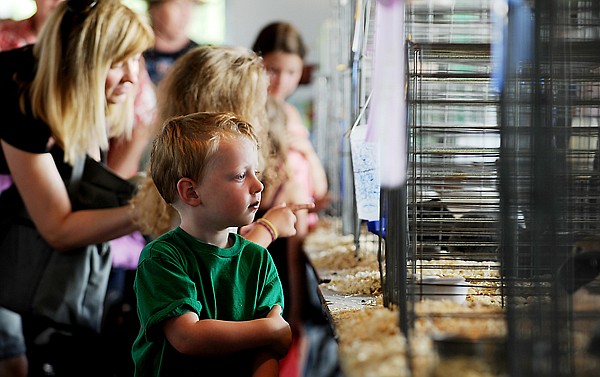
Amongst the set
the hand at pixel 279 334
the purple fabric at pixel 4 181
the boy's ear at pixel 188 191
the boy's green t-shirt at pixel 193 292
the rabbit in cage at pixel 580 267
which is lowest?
the hand at pixel 279 334

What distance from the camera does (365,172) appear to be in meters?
1.60

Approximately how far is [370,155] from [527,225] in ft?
2.16

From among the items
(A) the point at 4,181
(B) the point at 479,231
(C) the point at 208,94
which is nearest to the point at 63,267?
(A) the point at 4,181

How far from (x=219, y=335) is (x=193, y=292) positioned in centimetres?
8

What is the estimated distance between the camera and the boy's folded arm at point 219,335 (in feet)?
4.35

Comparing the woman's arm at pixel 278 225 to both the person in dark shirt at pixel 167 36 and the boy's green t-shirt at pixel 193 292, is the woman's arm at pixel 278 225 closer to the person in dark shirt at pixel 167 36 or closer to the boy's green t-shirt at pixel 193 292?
the boy's green t-shirt at pixel 193 292

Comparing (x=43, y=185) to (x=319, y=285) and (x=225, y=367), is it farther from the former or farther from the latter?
(x=225, y=367)

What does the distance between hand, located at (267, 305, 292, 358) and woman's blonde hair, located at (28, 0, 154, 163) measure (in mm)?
880

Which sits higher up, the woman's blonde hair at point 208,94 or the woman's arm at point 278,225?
the woman's blonde hair at point 208,94

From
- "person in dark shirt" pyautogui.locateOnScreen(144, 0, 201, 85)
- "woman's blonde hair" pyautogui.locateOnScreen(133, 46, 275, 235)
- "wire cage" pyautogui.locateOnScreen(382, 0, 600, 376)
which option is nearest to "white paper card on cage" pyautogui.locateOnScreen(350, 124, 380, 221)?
"woman's blonde hair" pyautogui.locateOnScreen(133, 46, 275, 235)

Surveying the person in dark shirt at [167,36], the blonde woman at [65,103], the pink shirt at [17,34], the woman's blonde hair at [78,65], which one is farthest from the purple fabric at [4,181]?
the person in dark shirt at [167,36]

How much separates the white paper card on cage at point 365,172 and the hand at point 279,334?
0.27m

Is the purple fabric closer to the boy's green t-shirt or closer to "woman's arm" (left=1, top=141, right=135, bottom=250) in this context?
"woman's arm" (left=1, top=141, right=135, bottom=250)

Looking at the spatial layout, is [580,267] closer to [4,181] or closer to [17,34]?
[4,181]
